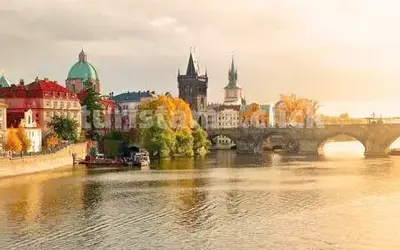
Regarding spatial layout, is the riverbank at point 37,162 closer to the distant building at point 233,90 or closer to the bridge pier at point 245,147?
the bridge pier at point 245,147

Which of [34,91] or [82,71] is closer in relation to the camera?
[34,91]

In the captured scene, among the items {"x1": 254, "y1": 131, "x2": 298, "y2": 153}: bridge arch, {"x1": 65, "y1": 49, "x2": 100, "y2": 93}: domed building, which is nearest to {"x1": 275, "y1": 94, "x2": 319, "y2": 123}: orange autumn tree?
{"x1": 254, "y1": 131, "x2": 298, "y2": 153}: bridge arch

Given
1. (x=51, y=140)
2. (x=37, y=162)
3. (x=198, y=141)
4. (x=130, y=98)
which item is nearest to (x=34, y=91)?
(x=51, y=140)

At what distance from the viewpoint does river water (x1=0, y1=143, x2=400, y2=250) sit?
31.0 meters

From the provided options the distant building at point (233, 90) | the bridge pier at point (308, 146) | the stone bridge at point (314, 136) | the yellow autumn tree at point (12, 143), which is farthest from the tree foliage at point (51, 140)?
the distant building at point (233, 90)

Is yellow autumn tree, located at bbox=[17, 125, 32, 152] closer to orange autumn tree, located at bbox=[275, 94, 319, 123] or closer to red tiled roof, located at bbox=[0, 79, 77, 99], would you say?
red tiled roof, located at bbox=[0, 79, 77, 99]

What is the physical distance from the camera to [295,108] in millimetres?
135375

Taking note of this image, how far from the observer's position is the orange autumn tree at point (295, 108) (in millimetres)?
133925

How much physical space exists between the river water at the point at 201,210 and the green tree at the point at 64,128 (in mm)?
17697

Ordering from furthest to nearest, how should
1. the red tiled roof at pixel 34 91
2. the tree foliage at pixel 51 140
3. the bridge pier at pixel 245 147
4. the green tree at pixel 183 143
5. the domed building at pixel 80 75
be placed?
the domed building at pixel 80 75
the bridge pier at pixel 245 147
the green tree at pixel 183 143
the red tiled roof at pixel 34 91
the tree foliage at pixel 51 140

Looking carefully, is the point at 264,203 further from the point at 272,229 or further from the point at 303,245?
the point at 303,245

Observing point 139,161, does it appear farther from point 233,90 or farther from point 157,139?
point 233,90

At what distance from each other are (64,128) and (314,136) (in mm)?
35981

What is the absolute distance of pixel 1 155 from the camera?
6003 cm
